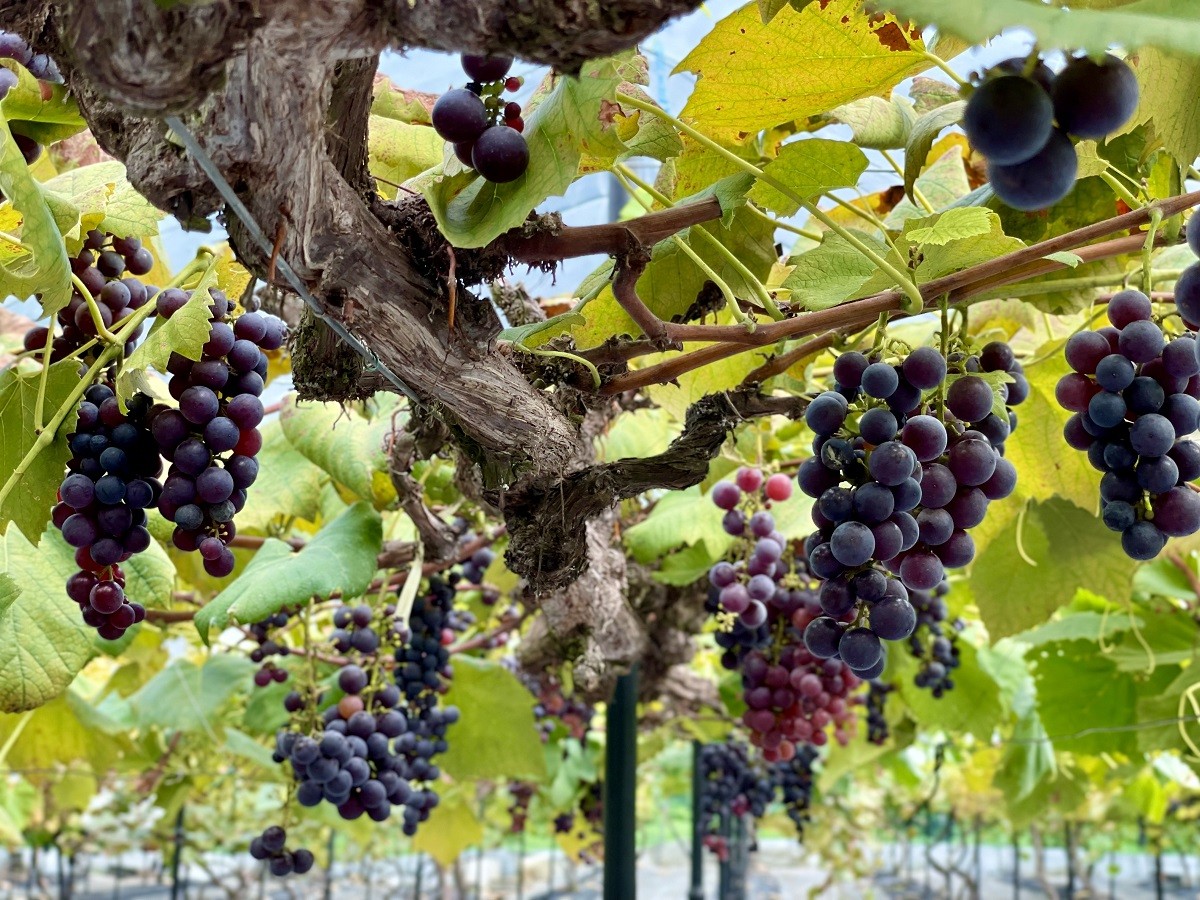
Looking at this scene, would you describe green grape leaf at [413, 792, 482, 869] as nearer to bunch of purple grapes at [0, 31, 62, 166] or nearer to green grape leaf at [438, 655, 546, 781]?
green grape leaf at [438, 655, 546, 781]

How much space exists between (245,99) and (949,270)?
2.00ft

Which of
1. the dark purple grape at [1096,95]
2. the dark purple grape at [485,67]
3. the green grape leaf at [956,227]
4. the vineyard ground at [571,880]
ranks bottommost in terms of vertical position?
the vineyard ground at [571,880]

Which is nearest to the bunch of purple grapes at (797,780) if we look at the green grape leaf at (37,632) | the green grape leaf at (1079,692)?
the green grape leaf at (1079,692)

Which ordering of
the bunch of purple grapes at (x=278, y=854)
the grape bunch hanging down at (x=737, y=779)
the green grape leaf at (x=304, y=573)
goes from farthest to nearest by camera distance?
the grape bunch hanging down at (x=737, y=779) < the bunch of purple grapes at (x=278, y=854) < the green grape leaf at (x=304, y=573)

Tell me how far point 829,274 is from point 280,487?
3.64 feet

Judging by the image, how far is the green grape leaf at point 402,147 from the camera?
3.77 ft

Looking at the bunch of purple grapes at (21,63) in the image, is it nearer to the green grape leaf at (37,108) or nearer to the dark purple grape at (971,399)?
the green grape leaf at (37,108)

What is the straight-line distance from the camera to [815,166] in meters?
0.91

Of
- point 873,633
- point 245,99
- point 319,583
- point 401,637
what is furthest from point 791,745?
point 245,99

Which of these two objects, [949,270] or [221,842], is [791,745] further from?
[221,842]

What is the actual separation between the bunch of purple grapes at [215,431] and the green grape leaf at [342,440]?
0.46 metres

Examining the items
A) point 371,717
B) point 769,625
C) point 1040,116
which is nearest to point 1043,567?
point 769,625

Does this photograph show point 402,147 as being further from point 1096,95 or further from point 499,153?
point 1096,95

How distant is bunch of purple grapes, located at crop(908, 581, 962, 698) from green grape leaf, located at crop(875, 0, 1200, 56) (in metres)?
1.86
